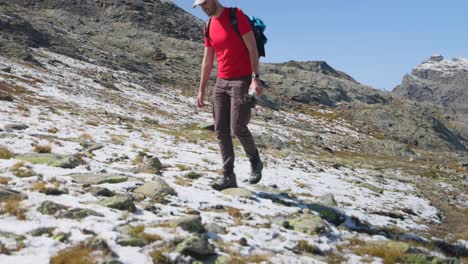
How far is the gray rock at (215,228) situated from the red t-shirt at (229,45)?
347 centimetres

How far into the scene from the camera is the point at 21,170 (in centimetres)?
846

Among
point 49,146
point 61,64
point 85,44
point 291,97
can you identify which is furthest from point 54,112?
point 291,97

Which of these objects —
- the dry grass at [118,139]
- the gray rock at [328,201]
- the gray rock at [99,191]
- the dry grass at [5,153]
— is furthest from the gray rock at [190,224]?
the dry grass at [118,139]

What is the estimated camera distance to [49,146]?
11469 millimetres

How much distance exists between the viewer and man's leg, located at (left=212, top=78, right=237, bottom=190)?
923 cm

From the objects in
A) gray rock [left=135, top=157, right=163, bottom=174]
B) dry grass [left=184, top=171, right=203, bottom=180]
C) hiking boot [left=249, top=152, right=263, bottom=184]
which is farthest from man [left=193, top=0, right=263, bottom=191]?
gray rock [left=135, top=157, right=163, bottom=174]

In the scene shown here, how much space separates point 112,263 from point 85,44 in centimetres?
6304

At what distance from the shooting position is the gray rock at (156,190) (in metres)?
8.27

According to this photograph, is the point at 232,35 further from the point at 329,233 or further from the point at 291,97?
the point at 291,97

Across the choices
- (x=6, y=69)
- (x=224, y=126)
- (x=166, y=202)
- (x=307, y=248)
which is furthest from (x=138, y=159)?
(x=6, y=69)

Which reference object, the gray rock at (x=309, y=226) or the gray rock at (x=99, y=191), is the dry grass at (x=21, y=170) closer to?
the gray rock at (x=99, y=191)

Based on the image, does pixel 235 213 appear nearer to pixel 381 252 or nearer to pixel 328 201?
pixel 381 252

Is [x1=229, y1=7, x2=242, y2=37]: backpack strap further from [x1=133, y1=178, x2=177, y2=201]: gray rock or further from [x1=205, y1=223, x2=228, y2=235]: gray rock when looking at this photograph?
[x1=205, y1=223, x2=228, y2=235]: gray rock

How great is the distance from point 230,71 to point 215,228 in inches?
144
